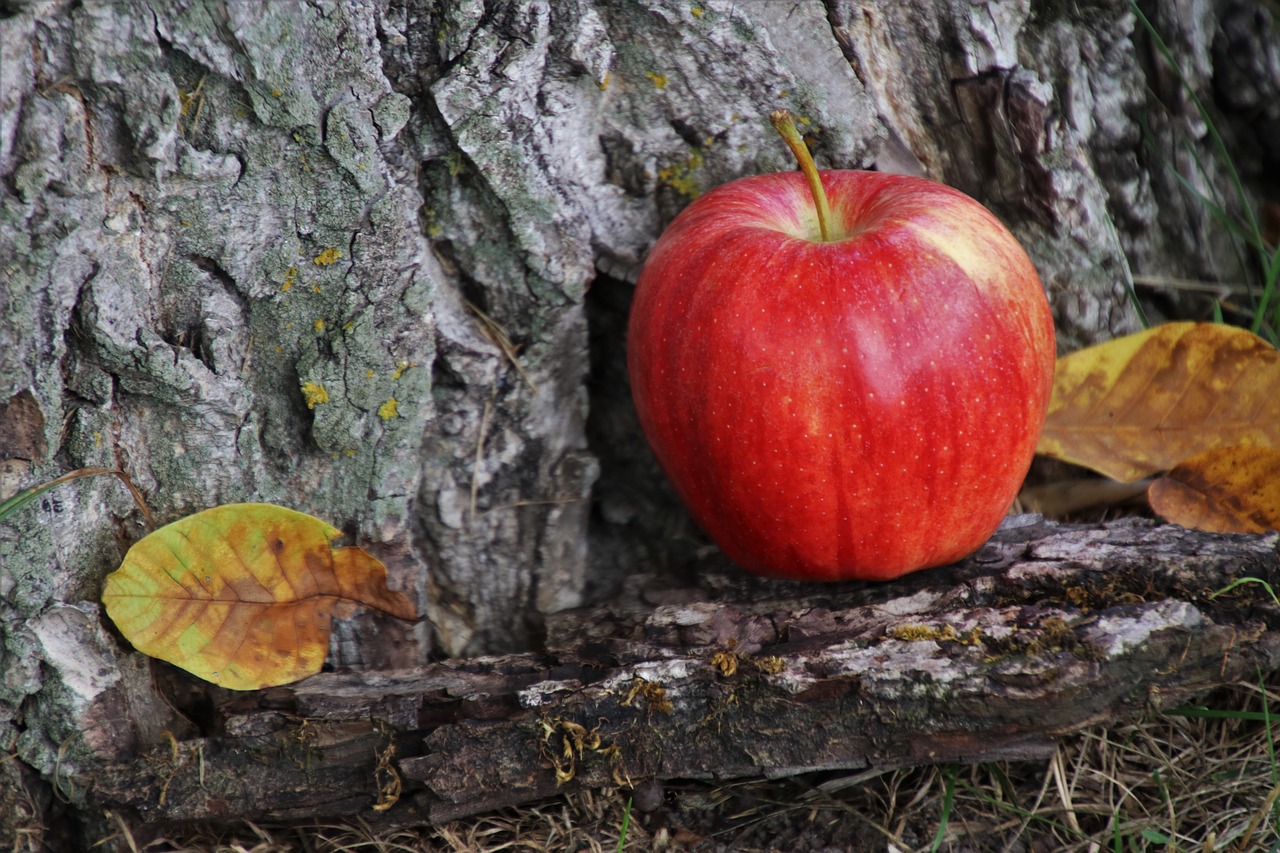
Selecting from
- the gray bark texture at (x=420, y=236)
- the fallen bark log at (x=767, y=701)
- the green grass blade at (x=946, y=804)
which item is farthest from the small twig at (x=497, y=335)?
the green grass blade at (x=946, y=804)

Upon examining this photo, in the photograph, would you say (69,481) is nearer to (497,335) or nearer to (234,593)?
(234,593)

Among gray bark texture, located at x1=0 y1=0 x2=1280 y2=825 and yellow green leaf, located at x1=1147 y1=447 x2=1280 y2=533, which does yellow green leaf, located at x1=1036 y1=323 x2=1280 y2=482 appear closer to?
yellow green leaf, located at x1=1147 y1=447 x2=1280 y2=533

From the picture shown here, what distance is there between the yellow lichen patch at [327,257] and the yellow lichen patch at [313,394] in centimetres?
19

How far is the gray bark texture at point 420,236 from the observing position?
1319 millimetres

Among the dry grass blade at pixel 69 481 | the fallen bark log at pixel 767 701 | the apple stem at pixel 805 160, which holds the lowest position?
the fallen bark log at pixel 767 701

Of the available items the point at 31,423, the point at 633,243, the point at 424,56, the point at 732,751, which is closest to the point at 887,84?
the point at 633,243

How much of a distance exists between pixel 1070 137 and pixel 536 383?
1.13 m

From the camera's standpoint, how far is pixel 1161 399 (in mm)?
1795

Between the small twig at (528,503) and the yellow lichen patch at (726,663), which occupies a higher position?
the small twig at (528,503)

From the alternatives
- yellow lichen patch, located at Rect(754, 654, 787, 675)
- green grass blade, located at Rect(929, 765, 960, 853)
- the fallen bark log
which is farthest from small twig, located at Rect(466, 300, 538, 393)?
green grass blade, located at Rect(929, 765, 960, 853)

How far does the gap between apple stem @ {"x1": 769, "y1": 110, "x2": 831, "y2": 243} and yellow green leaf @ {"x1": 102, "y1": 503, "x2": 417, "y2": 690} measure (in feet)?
2.94

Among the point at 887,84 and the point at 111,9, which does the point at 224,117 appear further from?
the point at 887,84

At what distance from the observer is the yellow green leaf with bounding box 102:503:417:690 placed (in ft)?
4.65

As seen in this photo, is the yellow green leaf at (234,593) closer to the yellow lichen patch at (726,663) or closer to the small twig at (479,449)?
the small twig at (479,449)
